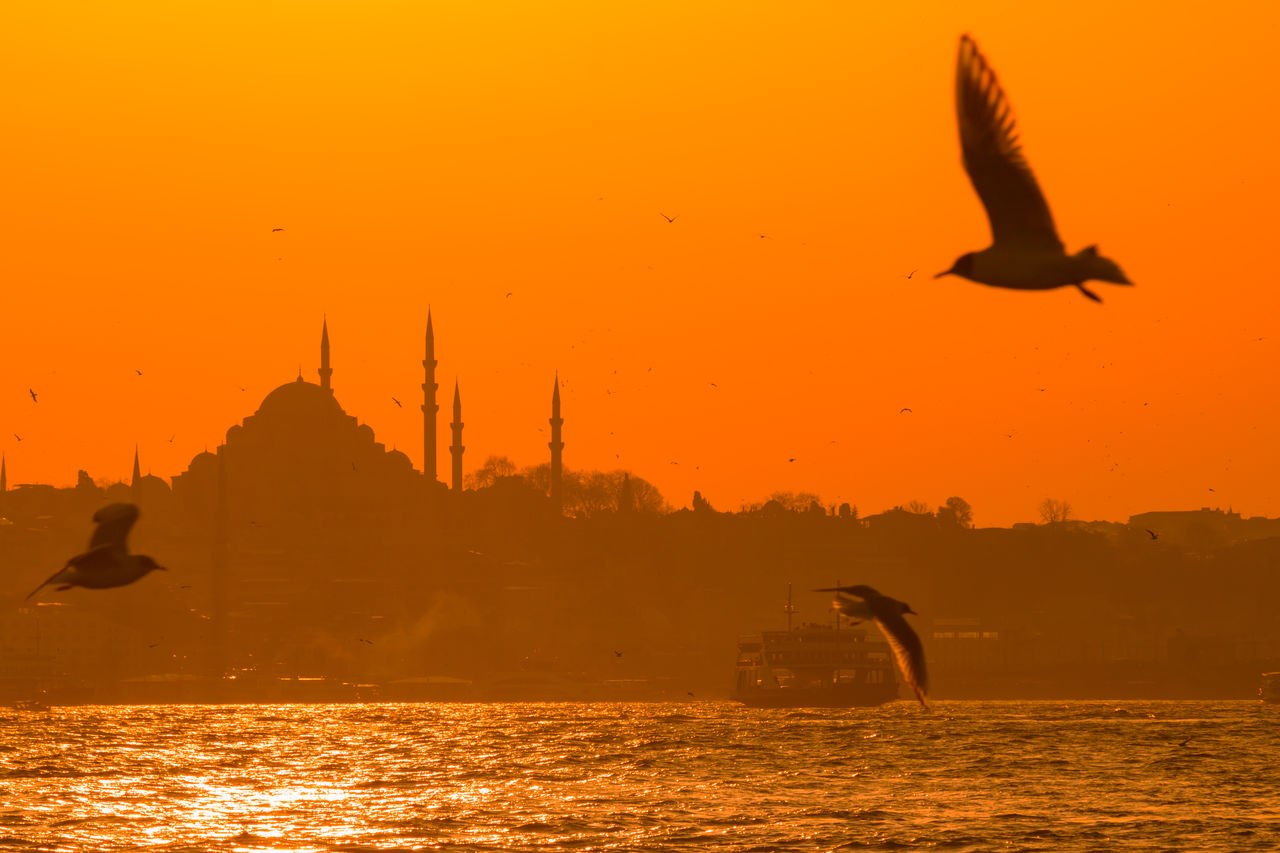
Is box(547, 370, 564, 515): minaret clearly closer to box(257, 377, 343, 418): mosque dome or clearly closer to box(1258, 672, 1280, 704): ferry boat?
box(257, 377, 343, 418): mosque dome

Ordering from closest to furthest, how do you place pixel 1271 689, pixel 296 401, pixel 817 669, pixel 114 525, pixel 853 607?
pixel 114 525 < pixel 853 607 < pixel 817 669 < pixel 1271 689 < pixel 296 401

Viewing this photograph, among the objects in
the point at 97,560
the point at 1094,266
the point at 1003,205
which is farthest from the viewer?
the point at 97,560

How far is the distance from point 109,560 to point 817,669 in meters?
70.4

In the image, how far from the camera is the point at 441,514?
115500mm

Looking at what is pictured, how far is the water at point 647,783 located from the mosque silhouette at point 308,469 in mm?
48043

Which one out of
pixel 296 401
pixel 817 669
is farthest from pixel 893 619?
pixel 296 401

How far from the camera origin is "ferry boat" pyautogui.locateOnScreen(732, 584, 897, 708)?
7625cm

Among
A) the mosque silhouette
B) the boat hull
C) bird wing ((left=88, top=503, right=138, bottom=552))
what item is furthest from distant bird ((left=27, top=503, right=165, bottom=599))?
the mosque silhouette

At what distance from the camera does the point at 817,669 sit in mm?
76812

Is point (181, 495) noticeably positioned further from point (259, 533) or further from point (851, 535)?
point (851, 535)

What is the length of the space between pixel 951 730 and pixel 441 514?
60.4 meters

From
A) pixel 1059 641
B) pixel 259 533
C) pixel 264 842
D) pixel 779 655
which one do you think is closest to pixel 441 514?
pixel 259 533

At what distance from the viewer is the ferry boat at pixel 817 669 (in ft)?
250

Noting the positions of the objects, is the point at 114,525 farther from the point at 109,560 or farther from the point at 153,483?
the point at 153,483
